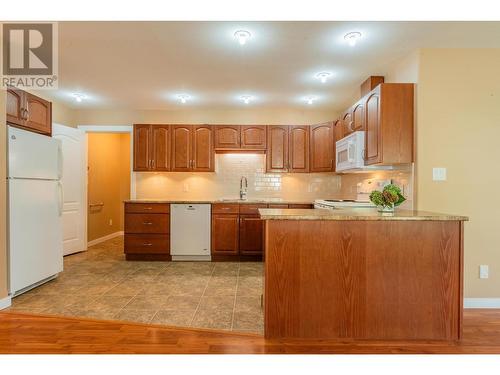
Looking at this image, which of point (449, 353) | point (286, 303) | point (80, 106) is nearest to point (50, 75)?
point (80, 106)

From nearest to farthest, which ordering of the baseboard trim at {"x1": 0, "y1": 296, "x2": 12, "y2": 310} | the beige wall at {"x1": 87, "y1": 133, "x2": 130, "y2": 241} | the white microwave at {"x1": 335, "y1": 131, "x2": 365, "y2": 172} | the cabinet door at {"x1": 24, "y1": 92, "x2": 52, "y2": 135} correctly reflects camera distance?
the baseboard trim at {"x1": 0, "y1": 296, "x2": 12, "y2": 310} < the cabinet door at {"x1": 24, "y1": 92, "x2": 52, "y2": 135} < the white microwave at {"x1": 335, "y1": 131, "x2": 365, "y2": 172} < the beige wall at {"x1": 87, "y1": 133, "x2": 130, "y2": 241}

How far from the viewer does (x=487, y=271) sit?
2.53m

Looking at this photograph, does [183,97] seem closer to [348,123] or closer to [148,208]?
[148,208]

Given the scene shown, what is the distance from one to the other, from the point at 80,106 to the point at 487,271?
5791 millimetres

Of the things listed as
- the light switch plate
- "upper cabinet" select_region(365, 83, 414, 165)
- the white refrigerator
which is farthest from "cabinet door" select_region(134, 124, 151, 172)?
the light switch plate

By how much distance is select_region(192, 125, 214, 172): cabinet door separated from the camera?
4371 mm

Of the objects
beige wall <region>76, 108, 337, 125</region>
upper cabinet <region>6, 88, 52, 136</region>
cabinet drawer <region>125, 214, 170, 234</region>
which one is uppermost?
beige wall <region>76, 108, 337, 125</region>

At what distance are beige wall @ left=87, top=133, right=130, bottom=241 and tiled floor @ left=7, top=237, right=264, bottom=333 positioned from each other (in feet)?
5.04

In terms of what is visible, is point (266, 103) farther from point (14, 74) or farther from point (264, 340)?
point (264, 340)

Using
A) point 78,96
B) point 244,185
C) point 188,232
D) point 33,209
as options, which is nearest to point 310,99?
point 244,185

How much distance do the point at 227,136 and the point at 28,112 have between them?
2.48 metres

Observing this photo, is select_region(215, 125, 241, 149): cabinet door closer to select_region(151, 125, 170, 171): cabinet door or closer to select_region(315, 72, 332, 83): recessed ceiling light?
select_region(151, 125, 170, 171): cabinet door

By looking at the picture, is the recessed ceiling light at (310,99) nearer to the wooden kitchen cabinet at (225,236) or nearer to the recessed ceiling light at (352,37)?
the recessed ceiling light at (352,37)
